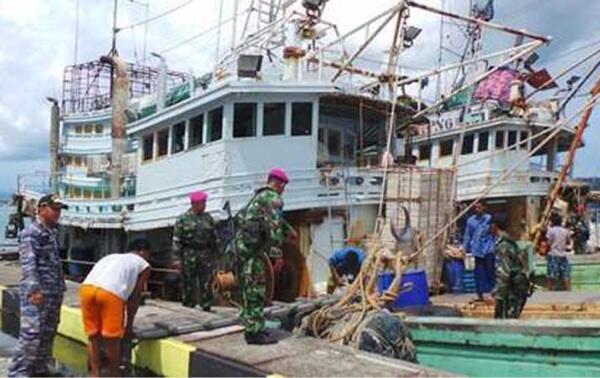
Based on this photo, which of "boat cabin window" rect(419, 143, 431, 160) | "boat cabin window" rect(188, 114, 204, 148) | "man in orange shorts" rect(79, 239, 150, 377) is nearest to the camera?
"man in orange shorts" rect(79, 239, 150, 377)

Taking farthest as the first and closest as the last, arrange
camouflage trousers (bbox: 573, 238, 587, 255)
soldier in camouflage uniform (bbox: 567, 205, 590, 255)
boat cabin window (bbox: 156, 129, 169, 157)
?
soldier in camouflage uniform (bbox: 567, 205, 590, 255) → camouflage trousers (bbox: 573, 238, 587, 255) → boat cabin window (bbox: 156, 129, 169, 157)

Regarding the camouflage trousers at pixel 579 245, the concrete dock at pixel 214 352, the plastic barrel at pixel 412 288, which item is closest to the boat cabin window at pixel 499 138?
the camouflage trousers at pixel 579 245

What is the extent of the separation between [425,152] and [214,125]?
13002mm

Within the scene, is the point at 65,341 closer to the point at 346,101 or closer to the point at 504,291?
the point at 504,291

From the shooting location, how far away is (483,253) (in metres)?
10.4

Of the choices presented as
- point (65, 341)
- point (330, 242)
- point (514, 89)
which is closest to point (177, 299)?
point (330, 242)

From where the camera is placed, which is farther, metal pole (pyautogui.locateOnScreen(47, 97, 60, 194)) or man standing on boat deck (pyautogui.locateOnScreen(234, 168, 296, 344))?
metal pole (pyautogui.locateOnScreen(47, 97, 60, 194))

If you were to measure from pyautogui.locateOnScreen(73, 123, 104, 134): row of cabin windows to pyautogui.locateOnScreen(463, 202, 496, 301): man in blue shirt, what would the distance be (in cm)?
1808

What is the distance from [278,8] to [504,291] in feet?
35.2

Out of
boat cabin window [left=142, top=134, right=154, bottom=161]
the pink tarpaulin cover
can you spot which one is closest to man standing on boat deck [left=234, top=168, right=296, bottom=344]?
boat cabin window [left=142, top=134, right=154, bottom=161]

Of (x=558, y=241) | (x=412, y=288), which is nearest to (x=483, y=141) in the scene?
(x=558, y=241)

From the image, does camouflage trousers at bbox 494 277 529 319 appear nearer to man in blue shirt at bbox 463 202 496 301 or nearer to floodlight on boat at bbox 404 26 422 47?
man in blue shirt at bbox 463 202 496 301

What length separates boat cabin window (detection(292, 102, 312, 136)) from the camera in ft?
44.9

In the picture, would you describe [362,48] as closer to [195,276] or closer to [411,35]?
[411,35]
